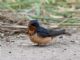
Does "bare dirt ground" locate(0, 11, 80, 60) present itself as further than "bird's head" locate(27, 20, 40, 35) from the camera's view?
No

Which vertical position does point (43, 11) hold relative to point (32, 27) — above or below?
below

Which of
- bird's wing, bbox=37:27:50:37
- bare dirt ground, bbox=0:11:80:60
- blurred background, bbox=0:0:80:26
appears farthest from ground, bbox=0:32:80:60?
blurred background, bbox=0:0:80:26

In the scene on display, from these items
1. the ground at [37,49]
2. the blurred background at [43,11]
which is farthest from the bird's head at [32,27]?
the blurred background at [43,11]

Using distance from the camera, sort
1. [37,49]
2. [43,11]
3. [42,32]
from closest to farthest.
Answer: [37,49]
[42,32]
[43,11]

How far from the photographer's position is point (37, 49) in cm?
521

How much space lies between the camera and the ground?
487 cm

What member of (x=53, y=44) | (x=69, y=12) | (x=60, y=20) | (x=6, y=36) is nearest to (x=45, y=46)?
(x=53, y=44)

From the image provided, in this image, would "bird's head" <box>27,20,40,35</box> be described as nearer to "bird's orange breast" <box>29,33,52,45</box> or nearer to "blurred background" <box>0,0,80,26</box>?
"bird's orange breast" <box>29,33,52,45</box>

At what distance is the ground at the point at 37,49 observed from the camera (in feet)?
16.0

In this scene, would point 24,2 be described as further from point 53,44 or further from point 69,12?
point 53,44

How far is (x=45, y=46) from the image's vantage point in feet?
17.7

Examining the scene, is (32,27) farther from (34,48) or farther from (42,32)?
(34,48)

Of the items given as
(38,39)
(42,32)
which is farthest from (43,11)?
(38,39)

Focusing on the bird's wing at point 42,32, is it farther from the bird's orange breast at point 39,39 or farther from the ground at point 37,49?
the ground at point 37,49
